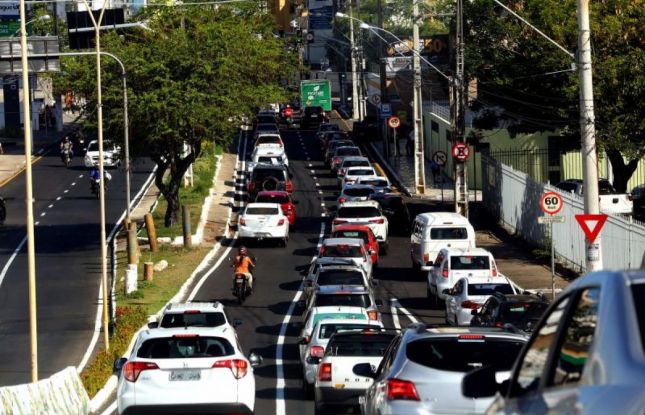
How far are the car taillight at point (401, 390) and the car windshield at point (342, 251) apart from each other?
29.9 meters

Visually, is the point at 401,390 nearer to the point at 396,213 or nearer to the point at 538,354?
the point at 538,354

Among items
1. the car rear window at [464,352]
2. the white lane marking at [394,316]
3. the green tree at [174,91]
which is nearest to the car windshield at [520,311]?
the white lane marking at [394,316]

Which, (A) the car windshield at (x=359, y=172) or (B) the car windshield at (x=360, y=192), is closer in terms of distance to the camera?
(B) the car windshield at (x=360, y=192)

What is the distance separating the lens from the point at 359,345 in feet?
67.1

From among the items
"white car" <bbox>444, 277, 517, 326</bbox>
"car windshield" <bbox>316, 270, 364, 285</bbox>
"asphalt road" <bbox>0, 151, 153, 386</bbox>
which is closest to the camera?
"white car" <bbox>444, 277, 517, 326</bbox>

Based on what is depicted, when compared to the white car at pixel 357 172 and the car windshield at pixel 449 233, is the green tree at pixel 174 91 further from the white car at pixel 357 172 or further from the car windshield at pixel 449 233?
the car windshield at pixel 449 233

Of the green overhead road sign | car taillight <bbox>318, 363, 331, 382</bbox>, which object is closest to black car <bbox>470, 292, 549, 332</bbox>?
car taillight <bbox>318, 363, 331, 382</bbox>

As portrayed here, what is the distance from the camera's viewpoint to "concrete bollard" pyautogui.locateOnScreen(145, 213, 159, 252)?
158 feet

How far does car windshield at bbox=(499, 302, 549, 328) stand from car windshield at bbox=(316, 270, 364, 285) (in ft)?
27.7

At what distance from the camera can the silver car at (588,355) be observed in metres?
4.48

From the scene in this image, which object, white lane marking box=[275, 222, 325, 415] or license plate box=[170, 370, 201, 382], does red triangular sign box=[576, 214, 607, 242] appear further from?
license plate box=[170, 370, 201, 382]

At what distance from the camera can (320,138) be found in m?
89.8

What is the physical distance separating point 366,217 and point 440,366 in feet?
126

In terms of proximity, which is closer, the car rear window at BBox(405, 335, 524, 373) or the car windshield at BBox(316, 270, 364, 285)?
the car rear window at BBox(405, 335, 524, 373)
